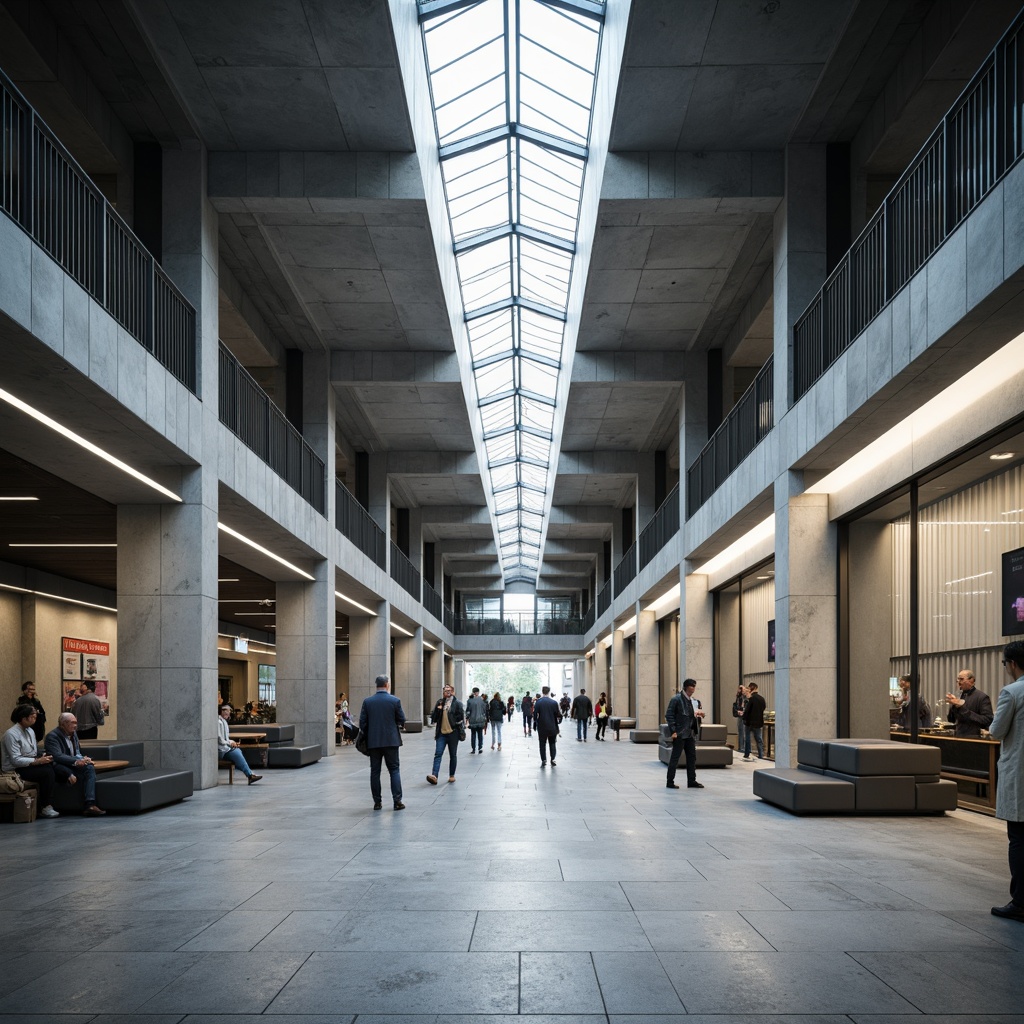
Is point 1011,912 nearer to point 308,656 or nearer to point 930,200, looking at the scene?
point 930,200

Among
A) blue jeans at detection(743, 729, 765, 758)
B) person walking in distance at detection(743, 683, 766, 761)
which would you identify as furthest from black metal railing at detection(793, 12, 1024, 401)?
blue jeans at detection(743, 729, 765, 758)

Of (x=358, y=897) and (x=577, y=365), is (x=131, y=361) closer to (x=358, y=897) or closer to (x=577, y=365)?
(x=358, y=897)

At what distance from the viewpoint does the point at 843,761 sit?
1246 centimetres

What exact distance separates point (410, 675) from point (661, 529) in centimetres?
1666

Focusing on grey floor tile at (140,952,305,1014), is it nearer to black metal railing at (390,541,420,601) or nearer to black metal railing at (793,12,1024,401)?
black metal railing at (793,12,1024,401)

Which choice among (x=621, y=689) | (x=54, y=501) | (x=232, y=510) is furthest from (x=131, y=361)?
(x=621, y=689)

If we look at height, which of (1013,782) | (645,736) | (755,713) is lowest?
(645,736)

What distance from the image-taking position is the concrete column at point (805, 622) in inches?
613

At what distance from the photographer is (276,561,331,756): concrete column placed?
77.3 feet

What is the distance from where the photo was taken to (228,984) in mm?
5410

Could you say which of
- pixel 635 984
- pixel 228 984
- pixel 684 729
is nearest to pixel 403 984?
pixel 228 984

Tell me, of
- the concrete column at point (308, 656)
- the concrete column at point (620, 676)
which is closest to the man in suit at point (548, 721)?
the concrete column at point (308, 656)

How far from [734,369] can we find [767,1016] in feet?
71.4

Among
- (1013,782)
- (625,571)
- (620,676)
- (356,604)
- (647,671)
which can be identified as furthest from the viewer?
(620,676)
